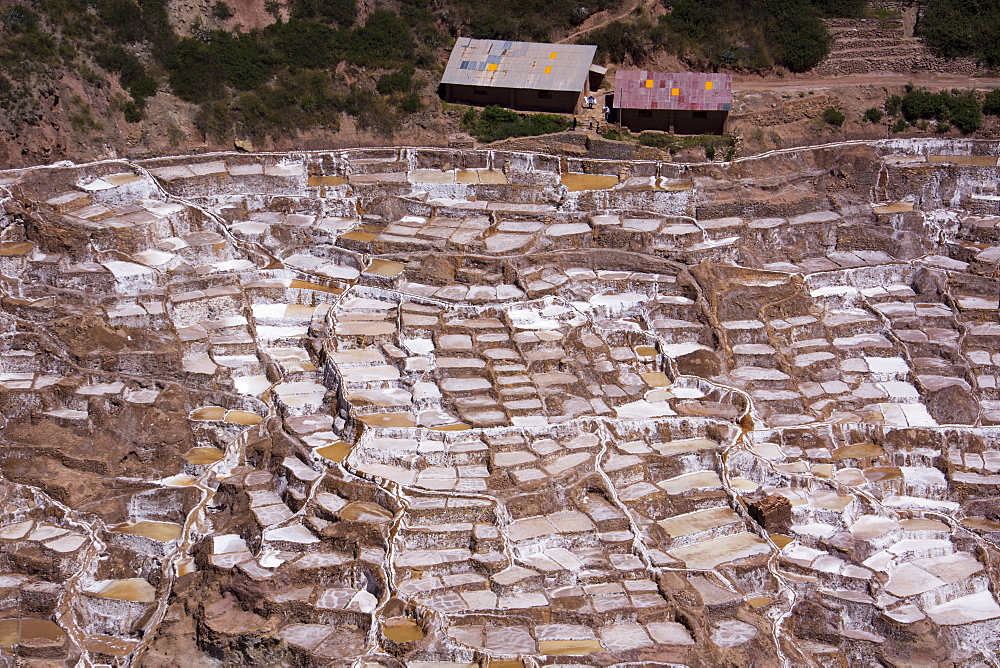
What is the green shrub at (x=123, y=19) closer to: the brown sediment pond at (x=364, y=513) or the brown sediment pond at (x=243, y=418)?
the brown sediment pond at (x=243, y=418)

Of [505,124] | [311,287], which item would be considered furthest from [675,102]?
[311,287]

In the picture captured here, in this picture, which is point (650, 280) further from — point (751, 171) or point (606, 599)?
point (606, 599)

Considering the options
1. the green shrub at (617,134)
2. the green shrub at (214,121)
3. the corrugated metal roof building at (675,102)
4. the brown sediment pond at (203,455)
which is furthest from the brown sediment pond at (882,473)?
the green shrub at (214,121)

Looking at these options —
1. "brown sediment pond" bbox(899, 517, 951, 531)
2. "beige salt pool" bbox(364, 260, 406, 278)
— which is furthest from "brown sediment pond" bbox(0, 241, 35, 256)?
"brown sediment pond" bbox(899, 517, 951, 531)

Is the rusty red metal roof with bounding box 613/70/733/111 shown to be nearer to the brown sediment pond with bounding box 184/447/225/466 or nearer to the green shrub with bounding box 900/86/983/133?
the green shrub with bounding box 900/86/983/133

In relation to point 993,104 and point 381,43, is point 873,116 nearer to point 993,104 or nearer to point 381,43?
point 993,104

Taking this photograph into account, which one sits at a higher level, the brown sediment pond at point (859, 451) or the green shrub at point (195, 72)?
the green shrub at point (195, 72)
